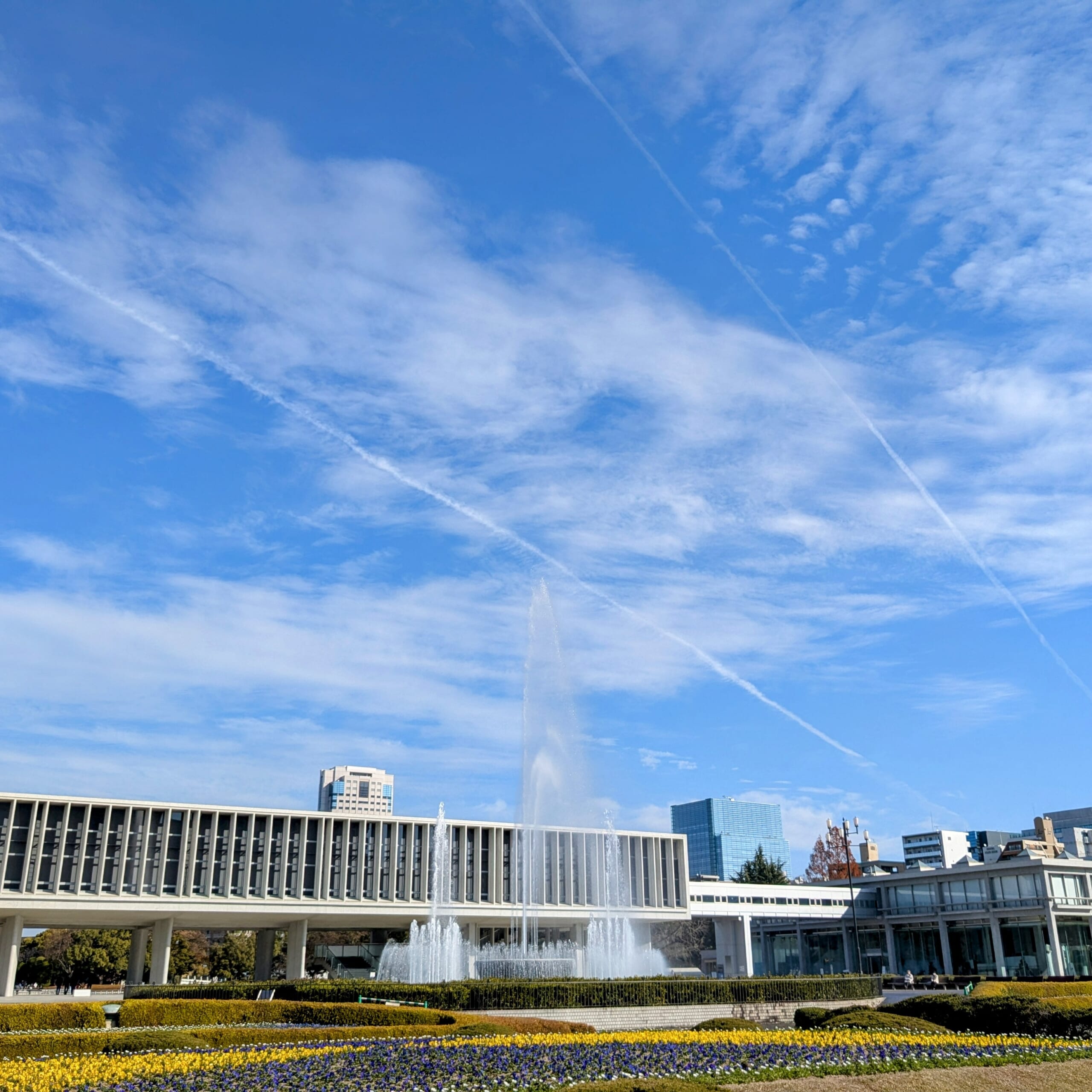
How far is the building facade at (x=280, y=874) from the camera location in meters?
54.2

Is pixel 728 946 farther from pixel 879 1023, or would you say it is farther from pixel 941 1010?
pixel 879 1023

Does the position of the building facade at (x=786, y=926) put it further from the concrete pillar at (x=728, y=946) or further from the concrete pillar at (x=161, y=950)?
the concrete pillar at (x=161, y=950)

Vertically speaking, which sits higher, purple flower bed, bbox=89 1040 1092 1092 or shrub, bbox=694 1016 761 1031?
purple flower bed, bbox=89 1040 1092 1092

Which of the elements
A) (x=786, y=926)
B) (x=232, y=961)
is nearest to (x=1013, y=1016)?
(x=786, y=926)

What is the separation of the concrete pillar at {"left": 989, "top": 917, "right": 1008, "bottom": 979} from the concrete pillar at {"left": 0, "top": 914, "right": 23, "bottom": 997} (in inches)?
2425

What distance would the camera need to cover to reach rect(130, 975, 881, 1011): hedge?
29.8m

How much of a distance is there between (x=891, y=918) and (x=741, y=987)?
48.8 m

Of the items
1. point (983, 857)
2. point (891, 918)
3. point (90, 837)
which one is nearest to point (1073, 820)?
point (983, 857)

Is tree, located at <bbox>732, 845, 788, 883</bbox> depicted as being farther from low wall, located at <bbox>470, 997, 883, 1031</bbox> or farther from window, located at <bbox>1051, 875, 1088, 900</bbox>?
low wall, located at <bbox>470, 997, 883, 1031</bbox>

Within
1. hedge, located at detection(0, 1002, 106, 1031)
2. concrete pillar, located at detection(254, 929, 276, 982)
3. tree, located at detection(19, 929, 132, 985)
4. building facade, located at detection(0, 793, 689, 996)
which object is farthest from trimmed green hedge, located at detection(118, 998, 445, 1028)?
tree, located at detection(19, 929, 132, 985)

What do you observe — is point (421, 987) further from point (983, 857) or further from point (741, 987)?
point (983, 857)

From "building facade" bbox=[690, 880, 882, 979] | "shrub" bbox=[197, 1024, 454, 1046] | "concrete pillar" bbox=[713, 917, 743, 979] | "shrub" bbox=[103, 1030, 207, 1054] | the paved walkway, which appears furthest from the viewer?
"concrete pillar" bbox=[713, 917, 743, 979]

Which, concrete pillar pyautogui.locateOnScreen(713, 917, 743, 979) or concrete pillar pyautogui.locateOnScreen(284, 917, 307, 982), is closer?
concrete pillar pyautogui.locateOnScreen(284, 917, 307, 982)

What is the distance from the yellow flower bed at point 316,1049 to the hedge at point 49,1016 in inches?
235
